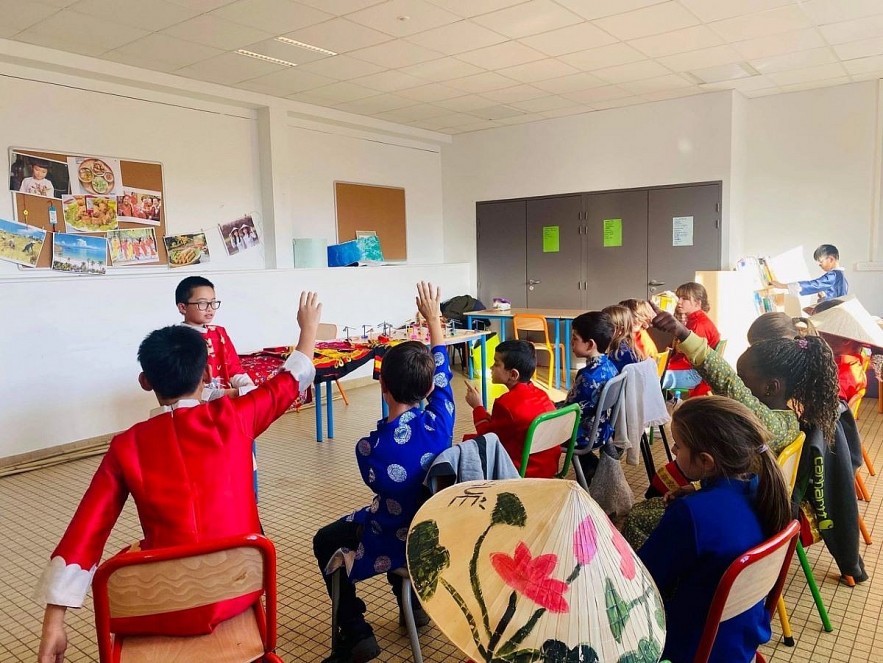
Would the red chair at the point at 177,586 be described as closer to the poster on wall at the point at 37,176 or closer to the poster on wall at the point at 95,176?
the poster on wall at the point at 37,176

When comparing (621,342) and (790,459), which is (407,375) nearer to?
(790,459)

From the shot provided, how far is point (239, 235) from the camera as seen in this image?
6141mm

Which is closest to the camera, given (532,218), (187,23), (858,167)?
(187,23)

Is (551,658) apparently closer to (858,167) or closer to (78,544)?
(78,544)

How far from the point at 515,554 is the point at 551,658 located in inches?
3.9

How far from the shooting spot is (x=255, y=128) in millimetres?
6258

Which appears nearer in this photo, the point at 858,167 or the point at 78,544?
the point at 78,544

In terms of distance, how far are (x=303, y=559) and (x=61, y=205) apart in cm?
350

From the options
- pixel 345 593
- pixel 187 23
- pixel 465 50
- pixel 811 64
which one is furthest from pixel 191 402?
pixel 811 64

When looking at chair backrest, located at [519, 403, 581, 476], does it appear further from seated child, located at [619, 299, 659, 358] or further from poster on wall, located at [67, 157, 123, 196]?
poster on wall, located at [67, 157, 123, 196]

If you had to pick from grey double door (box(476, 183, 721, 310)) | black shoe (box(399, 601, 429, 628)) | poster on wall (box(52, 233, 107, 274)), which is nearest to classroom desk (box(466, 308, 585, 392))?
grey double door (box(476, 183, 721, 310))

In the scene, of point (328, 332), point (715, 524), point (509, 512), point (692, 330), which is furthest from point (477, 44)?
point (509, 512)

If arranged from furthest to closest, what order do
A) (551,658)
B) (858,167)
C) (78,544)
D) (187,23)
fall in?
(858,167) → (187,23) → (78,544) → (551,658)

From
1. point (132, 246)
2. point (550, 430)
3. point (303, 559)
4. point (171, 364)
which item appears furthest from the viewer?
point (132, 246)
